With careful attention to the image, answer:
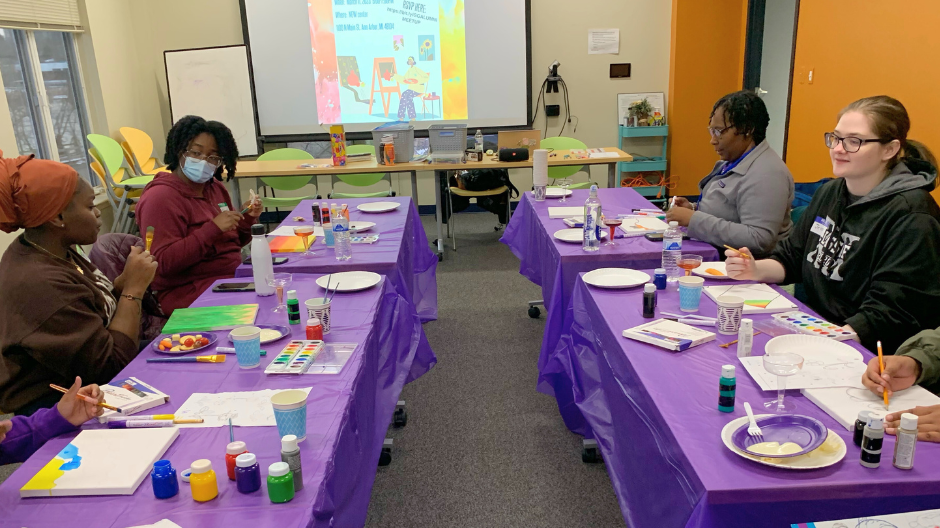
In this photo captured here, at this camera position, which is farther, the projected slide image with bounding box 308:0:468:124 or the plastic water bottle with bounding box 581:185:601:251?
the projected slide image with bounding box 308:0:468:124

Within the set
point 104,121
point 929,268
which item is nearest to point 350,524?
point 929,268

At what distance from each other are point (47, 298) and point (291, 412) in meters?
0.83

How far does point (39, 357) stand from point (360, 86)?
5.11 metres

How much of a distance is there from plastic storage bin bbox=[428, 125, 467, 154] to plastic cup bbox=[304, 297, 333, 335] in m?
3.36

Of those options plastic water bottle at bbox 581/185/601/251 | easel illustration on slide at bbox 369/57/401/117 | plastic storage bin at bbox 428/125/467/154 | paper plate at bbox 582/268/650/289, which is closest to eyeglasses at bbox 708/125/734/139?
plastic water bottle at bbox 581/185/601/251

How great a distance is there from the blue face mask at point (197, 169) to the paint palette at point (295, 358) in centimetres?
124

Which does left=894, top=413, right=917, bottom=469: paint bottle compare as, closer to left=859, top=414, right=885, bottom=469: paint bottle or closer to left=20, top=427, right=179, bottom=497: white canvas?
left=859, top=414, right=885, bottom=469: paint bottle

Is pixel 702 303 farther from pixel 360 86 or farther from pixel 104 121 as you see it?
pixel 104 121

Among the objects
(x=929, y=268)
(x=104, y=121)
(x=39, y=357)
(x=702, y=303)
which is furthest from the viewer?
(x=104, y=121)

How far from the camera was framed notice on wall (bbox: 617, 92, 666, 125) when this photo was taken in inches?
254

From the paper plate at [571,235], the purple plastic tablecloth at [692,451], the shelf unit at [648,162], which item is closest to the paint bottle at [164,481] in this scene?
the purple plastic tablecloth at [692,451]

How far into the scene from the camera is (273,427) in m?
1.39

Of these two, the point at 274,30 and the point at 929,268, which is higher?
the point at 274,30

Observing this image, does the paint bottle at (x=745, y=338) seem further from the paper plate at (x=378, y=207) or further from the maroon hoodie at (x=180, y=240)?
the paper plate at (x=378, y=207)
